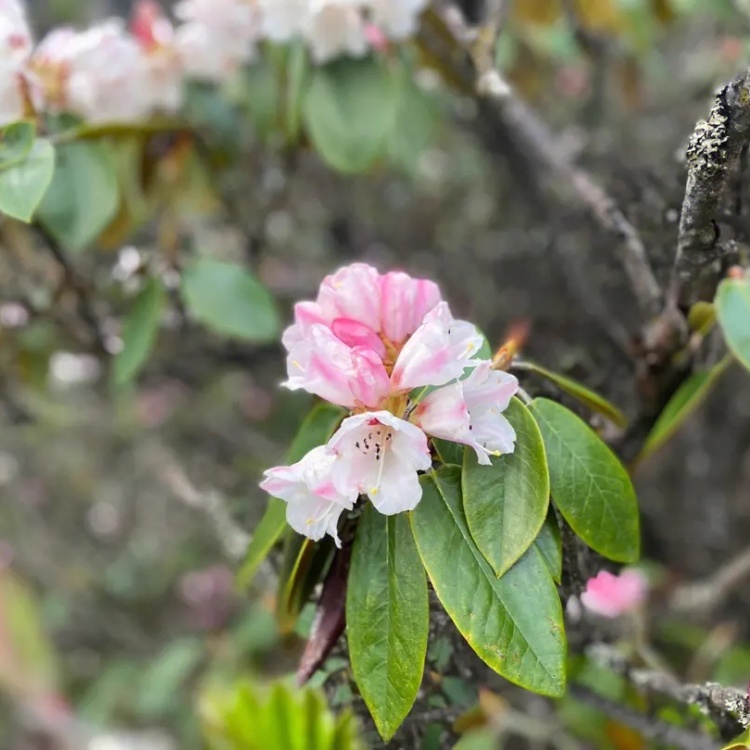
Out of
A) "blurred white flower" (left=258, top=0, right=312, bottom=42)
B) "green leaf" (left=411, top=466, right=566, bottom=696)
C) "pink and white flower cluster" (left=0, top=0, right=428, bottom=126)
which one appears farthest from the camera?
"blurred white flower" (left=258, top=0, right=312, bottom=42)

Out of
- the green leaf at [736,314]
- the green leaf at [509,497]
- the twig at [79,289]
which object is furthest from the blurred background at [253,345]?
the green leaf at [509,497]

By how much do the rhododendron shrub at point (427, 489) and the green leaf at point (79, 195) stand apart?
471 millimetres

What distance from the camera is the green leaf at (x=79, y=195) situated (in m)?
0.85

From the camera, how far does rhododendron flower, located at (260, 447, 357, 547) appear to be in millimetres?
450

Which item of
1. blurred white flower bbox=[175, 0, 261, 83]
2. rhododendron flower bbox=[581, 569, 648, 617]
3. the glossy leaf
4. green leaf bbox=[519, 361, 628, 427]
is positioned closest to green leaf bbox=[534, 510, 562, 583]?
green leaf bbox=[519, 361, 628, 427]

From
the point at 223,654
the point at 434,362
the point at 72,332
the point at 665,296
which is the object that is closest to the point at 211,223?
the point at 72,332

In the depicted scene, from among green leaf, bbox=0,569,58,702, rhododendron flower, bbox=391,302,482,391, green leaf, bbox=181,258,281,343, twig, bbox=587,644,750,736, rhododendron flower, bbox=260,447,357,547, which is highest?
rhododendron flower, bbox=391,302,482,391

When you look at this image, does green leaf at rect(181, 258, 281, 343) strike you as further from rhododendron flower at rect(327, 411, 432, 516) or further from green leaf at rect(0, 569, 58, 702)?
green leaf at rect(0, 569, 58, 702)

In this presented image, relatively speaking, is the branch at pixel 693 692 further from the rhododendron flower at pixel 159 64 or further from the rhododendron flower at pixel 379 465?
the rhododendron flower at pixel 159 64

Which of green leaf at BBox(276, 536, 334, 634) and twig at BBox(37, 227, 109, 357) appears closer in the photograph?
green leaf at BBox(276, 536, 334, 634)

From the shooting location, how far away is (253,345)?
1.22 metres

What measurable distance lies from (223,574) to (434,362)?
1135 millimetres

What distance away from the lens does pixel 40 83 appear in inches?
32.6

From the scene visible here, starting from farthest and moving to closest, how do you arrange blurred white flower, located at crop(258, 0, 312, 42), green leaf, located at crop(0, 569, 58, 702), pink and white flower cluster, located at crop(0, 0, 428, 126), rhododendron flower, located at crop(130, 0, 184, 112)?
green leaf, located at crop(0, 569, 58, 702), rhododendron flower, located at crop(130, 0, 184, 112), blurred white flower, located at crop(258, 0, 312, 42), pink and white flower cluster, located at crop(0, 0, 428, 126)
